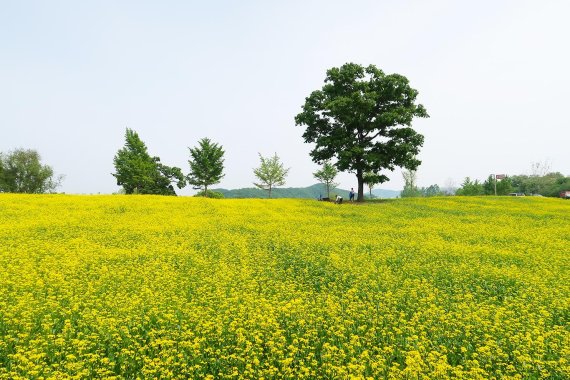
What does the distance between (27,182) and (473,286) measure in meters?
117

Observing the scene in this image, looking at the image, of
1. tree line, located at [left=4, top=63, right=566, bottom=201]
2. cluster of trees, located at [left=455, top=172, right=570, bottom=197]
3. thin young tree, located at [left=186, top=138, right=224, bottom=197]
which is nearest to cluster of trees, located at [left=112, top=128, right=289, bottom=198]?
thin young tree, located at [left=186, top=138, right=224, bottom=197]

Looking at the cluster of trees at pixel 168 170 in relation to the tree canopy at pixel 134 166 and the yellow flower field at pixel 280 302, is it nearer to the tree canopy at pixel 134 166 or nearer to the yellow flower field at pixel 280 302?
the tree canopy at pixel 134 166

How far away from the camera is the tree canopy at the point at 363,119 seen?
4575 centimetres

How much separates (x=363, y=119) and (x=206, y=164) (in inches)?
1532

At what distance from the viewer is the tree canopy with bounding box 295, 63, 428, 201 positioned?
4575 centimetres

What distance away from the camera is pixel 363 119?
47.0 meters

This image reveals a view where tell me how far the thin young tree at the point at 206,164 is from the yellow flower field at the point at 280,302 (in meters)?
50.4

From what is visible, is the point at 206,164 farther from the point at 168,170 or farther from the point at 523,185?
the point at 523,185

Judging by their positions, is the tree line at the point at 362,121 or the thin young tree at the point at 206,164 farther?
the thin young tree at the point at 206,164

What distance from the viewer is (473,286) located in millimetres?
13766

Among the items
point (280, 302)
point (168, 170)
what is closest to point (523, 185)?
Result: point (168, 170)

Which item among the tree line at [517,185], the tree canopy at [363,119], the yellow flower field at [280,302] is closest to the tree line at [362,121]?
the tree canopy at [363,119]

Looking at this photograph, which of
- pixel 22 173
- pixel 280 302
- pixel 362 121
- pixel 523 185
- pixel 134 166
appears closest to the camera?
pixel 280 302

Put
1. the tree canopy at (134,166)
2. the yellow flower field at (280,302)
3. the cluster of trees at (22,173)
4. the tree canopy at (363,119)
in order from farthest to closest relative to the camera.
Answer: the cluster of trees at (22,173) < the tree canopy at (134,166) < the tree canopy at (363,119) < the yellow flower field at (280,302)
